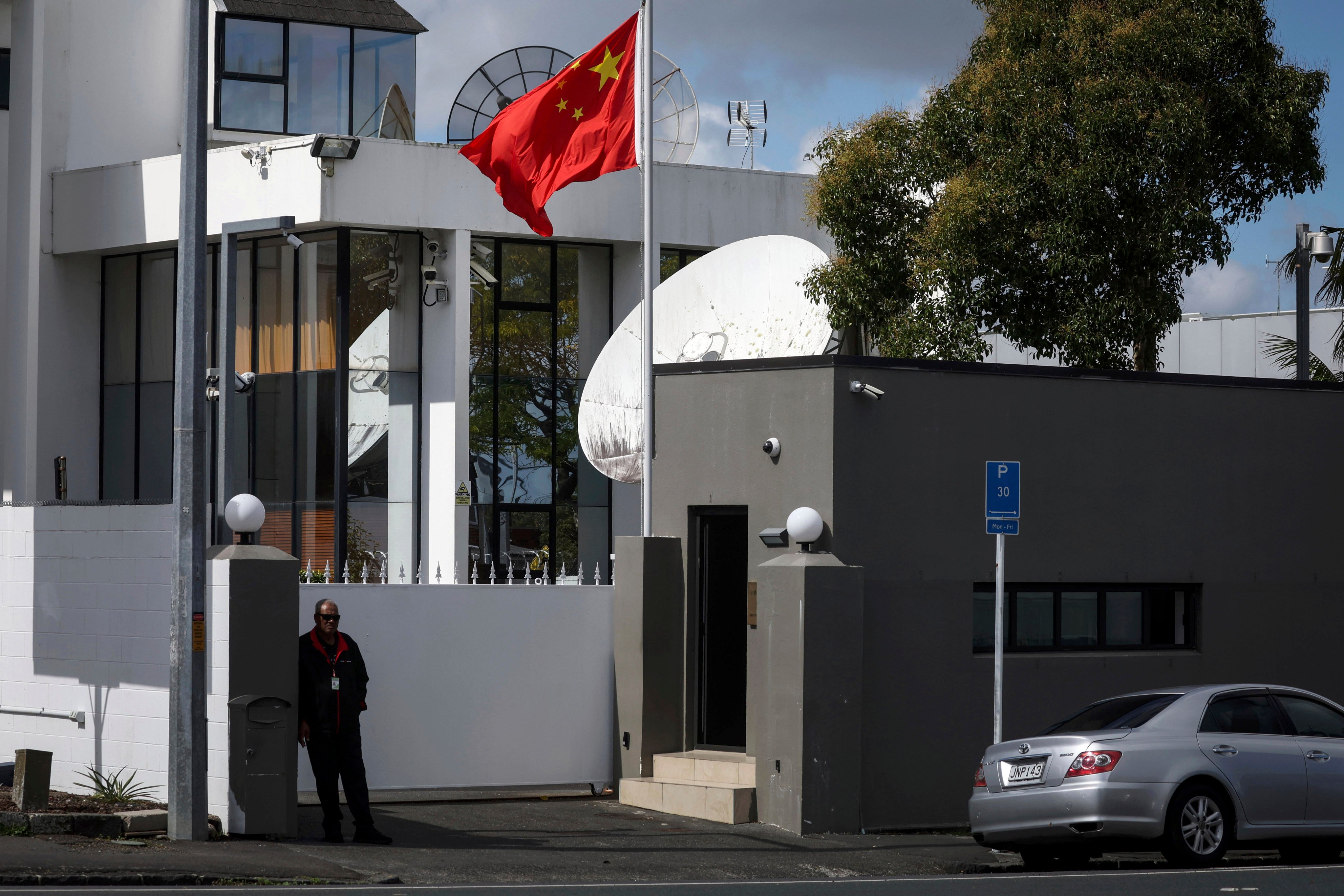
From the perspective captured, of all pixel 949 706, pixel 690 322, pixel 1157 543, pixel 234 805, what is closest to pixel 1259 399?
pixel 1157 543

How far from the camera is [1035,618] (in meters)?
15.3

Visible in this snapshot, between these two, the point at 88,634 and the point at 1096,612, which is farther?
the point at 1096,612

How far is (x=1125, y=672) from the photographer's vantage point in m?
A: 15.5

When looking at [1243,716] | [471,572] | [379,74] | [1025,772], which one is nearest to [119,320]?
[379,74]

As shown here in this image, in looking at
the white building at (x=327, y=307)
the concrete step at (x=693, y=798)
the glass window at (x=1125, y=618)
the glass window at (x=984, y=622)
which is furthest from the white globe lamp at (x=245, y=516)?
the white building at (x=327, y=307)

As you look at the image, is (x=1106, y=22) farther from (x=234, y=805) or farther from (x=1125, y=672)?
(x=234, y=805)

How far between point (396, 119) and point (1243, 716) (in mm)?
19961

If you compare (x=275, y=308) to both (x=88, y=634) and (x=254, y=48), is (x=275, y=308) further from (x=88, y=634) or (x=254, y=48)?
(x=88, y=634)

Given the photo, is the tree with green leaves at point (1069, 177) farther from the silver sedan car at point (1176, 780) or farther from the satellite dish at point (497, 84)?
the silver sedan car at point (1176, 780)

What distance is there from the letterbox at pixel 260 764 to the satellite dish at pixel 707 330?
A: 4643 millimetres

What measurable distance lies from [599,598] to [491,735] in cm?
157

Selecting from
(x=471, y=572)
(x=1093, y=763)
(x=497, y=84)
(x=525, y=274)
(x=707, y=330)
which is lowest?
(x=1093, y=763)

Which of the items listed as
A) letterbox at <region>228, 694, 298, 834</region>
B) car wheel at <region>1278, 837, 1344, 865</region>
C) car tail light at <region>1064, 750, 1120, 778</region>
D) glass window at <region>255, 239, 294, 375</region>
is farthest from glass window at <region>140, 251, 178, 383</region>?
car wheel at <region>1278, 837, 1344, 865</region>

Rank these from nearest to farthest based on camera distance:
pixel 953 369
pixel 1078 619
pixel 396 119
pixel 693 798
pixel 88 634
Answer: pixel 88 634 < pixel 693 798 < pixel 953 369 < pixel 1078 619 < pixel 396 119
